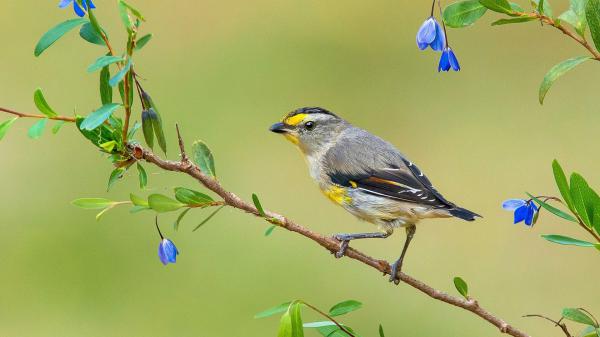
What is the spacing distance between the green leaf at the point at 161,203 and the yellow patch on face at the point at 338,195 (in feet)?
5.24

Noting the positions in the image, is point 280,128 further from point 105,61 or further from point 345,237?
point 105,61

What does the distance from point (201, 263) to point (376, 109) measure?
2.70 metres

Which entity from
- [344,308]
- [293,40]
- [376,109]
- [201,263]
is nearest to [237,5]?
[293,40]

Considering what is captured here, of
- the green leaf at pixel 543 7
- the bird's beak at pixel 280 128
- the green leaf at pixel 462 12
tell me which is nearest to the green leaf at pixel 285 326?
the green leaf at pixel 462 12

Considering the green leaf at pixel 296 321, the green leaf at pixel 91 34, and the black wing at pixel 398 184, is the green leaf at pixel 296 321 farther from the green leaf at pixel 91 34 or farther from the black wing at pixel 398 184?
the black wing at pixel 398 184

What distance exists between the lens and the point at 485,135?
958 centimetres

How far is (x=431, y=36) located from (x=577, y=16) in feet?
1.15

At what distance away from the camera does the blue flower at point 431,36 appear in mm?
2311

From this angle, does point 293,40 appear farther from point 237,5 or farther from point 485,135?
point 485,135

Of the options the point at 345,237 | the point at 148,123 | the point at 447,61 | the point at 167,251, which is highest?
the point at 447,61

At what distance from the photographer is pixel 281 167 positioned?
8.95 m

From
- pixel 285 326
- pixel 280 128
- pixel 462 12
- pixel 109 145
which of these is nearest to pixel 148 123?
pixel 109 145

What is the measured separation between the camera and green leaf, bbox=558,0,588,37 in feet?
6.86

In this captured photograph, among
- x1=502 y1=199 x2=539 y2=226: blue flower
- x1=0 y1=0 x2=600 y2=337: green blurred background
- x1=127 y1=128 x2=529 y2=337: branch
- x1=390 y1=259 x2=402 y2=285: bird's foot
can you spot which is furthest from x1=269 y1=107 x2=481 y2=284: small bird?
x1=0 y1=0 x2=600 y2=337: green blurred background
